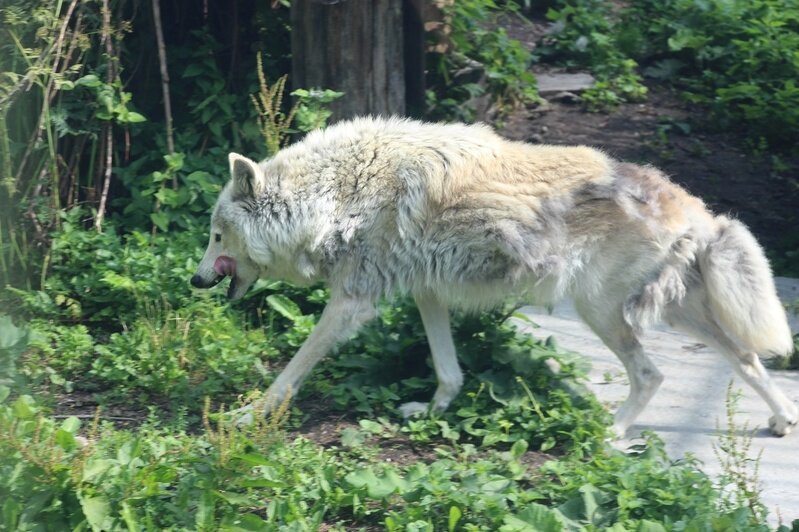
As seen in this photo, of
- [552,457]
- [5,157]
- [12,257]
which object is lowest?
[552,457]

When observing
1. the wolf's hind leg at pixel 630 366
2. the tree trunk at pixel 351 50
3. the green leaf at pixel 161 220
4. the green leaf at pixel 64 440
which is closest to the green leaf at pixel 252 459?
the green leaf at pixel 64 440

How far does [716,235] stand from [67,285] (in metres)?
3.96

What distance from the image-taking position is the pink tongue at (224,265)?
19.3ft

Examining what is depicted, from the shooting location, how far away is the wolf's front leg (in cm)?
546

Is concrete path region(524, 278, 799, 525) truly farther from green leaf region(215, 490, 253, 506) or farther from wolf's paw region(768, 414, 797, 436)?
green leaf region(215, 490, 253, 506)

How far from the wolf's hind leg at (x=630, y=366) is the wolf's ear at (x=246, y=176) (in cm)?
180

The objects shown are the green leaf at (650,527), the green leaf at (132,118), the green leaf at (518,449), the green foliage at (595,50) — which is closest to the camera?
the green leaf at (650,527)

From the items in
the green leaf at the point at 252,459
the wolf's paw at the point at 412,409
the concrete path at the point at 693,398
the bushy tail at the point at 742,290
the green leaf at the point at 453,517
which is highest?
the bushy tail at the point at 742,290

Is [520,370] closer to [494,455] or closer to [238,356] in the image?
[494,455]

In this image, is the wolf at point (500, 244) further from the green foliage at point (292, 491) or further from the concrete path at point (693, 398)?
the green foliage at point (292, 491)

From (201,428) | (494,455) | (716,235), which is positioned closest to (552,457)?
(494,455)

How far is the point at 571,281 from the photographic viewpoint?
540 centimetres

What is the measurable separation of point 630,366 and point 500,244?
93 centimetres

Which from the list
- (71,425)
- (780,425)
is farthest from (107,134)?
(780,425)
